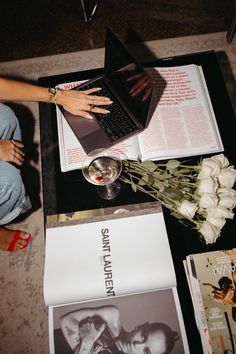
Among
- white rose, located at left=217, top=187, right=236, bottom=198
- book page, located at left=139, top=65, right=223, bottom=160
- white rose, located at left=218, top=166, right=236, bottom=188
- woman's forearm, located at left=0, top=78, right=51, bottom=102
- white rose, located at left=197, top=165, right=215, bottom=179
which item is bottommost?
white rose, located at left=217, top=187, right=236, bottom=198

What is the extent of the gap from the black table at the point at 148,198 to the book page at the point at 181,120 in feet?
0.15

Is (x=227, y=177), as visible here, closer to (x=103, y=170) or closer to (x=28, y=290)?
(x=103, y=170)

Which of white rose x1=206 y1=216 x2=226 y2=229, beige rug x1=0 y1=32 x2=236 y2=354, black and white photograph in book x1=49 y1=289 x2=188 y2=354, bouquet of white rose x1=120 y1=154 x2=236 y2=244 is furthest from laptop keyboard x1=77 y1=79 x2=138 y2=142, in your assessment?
beige rug x1=0 y1=32 x2=236 y2=354

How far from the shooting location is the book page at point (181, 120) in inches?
42.7

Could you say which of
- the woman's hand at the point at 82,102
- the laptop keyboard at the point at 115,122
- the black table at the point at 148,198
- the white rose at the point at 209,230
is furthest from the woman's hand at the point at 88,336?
the woman's hand at the point at 82,102

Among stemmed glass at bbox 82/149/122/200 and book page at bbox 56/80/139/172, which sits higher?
book page at bbox 56/80/139/172

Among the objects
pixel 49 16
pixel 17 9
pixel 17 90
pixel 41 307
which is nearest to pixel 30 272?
pixel 41 307

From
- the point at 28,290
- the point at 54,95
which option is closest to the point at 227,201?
the point at 54,95

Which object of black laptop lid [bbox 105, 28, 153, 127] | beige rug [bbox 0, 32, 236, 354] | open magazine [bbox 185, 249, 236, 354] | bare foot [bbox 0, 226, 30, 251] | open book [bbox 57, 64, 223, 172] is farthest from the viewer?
bare foot [bbox 0, 226, 30, 251]

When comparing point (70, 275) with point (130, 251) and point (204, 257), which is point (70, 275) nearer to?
point (130, 251)

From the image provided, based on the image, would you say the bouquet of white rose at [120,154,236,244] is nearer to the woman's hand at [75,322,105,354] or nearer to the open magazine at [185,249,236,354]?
the open magazine at [185,249,236,354]

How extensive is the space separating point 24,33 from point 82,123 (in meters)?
1.48

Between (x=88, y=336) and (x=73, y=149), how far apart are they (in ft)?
2.11

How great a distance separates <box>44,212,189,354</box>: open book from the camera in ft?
2.78
